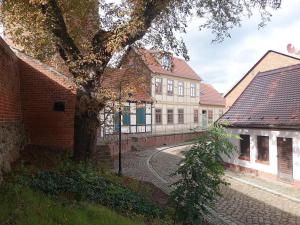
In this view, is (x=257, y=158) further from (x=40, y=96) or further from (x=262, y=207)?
(x=40, y=96)

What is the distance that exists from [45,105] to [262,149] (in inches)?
425

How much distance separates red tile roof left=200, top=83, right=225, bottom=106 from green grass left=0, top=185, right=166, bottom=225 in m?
38.6

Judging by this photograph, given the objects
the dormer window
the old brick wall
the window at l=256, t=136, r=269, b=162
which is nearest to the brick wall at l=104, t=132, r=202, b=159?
the window at l=256, t=136, r=269, b=162

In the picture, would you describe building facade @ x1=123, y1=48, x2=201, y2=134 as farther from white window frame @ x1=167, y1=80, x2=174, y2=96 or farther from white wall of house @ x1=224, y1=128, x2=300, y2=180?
white wall of house @ x1=224, y1=128, x2=300, y2=180

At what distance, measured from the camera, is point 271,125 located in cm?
1712

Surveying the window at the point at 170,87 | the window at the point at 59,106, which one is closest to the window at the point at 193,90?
the window at the point at 170,87

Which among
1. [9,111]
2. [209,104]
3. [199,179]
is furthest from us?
[209,104]

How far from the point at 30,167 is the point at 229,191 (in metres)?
8.06

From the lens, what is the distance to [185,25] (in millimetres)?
11797

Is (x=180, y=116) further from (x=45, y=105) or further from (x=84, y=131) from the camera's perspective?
(x=84, y=131)

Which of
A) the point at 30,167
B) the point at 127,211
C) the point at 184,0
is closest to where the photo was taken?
the point at 127,211

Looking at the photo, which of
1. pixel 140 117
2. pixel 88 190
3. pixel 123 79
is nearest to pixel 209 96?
pixel 140 117

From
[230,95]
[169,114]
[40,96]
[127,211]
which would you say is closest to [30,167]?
[127,211]

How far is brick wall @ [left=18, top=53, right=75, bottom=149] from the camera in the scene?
549 inches
